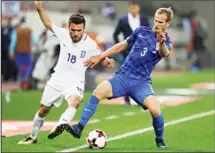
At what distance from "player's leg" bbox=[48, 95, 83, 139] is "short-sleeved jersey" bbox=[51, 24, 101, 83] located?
0.33 m

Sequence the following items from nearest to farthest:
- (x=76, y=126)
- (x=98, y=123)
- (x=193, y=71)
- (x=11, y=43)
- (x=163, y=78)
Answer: (x=76, y=126) → (x=98, y=123) → (x=11, y=43) → (x=163, y=78) → (x=193, y=71)

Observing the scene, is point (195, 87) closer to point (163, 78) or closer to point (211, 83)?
point (211, 83)

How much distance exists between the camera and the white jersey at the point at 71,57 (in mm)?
12445

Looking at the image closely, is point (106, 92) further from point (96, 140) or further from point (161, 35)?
point (161, 35)

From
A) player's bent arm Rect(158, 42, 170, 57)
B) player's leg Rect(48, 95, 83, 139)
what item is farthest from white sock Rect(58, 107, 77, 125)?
player's bent arm Rect(158, 42, 170, 57)

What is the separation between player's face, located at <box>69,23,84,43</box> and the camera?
12055 millimetres

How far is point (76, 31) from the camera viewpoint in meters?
12.1

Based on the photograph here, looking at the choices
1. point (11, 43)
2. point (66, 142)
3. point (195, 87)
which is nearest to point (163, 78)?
point (195, 87)

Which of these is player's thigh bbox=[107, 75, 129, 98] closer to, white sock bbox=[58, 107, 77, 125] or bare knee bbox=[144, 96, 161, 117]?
bare knee bbox=[144, 96, 161, 117]

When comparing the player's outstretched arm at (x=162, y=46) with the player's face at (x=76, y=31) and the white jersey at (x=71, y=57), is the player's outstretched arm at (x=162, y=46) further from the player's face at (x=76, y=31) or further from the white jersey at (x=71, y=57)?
the player's face at (x=76, y=31)

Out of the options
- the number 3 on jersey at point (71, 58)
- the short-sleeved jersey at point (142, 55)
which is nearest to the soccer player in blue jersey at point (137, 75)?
the short-sleeved jersey at point (142, 55)

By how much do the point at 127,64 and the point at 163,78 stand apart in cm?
2172

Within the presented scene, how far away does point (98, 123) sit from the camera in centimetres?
1675

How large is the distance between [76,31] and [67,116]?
4.27 feet
